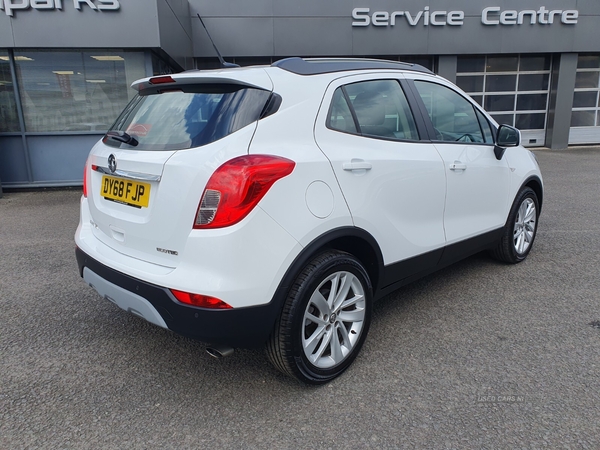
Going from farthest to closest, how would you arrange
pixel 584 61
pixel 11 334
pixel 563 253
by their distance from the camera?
pixel 584 61, pixel 563 253, pixel 11 334

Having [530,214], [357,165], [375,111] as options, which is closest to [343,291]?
[357,165]

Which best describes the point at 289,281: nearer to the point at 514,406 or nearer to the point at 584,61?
the point at 514,406

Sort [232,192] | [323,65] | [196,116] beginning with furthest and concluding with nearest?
[323,65]
[196,116]
[232,192]

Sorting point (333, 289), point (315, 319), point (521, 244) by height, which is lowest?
point (521, 244)

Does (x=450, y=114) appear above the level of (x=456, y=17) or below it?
below

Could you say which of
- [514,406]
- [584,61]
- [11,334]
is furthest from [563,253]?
[584,61]

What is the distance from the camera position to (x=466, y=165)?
3578 millimetres

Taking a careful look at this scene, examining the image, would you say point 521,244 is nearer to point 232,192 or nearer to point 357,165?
point 357,165

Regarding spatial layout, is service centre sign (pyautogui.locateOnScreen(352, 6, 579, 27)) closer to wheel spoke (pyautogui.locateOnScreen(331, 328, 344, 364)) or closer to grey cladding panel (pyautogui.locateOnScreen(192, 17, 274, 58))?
grey cladding panel (pyautogui.locateOnScreen(192, 17, 274, 58))

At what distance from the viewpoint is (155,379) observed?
8.95 feet

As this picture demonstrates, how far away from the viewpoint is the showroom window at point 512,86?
50.5 ft

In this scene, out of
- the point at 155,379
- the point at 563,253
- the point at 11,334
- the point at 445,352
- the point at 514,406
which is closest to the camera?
the point at 514,406

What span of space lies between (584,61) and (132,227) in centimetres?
1742

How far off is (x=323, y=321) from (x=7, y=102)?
9.03m
